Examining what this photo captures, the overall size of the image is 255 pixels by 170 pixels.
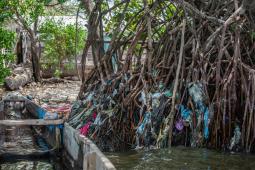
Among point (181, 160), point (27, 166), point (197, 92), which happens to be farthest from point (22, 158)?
point (197, 92)

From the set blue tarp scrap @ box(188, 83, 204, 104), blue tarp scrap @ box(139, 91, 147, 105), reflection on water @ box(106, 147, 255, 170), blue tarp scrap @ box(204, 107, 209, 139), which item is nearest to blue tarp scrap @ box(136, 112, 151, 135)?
blue tarp scrap @ box(139, 91, 147, 105)

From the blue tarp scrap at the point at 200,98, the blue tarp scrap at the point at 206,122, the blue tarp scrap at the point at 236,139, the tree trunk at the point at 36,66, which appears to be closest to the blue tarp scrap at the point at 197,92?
the blue tarp scrap at the point at 200,98

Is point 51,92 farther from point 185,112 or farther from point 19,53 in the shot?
point 185,112

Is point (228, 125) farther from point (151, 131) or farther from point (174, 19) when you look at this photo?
point (174, 19)

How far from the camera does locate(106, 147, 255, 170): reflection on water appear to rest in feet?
20.6

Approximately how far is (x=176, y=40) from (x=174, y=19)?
0.69m

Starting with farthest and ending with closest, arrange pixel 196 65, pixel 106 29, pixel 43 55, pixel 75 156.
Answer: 1. pixel 43 55
2. pixel 106 29
3. pixel 196 65
4. pixel 75 156

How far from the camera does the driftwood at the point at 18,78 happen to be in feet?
54.0

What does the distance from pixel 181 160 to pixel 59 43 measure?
14789 millimetres

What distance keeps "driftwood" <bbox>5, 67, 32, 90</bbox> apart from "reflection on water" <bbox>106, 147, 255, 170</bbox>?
1010cm

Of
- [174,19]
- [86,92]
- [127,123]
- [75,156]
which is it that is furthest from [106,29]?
[75,156]

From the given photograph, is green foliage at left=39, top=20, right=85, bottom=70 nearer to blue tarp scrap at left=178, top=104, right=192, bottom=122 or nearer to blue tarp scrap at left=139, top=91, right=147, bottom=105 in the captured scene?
blue tarp scrap at left=139, top=91, right=147, bottom=105

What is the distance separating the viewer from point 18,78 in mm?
17141

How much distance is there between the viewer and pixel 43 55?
72.4ft
